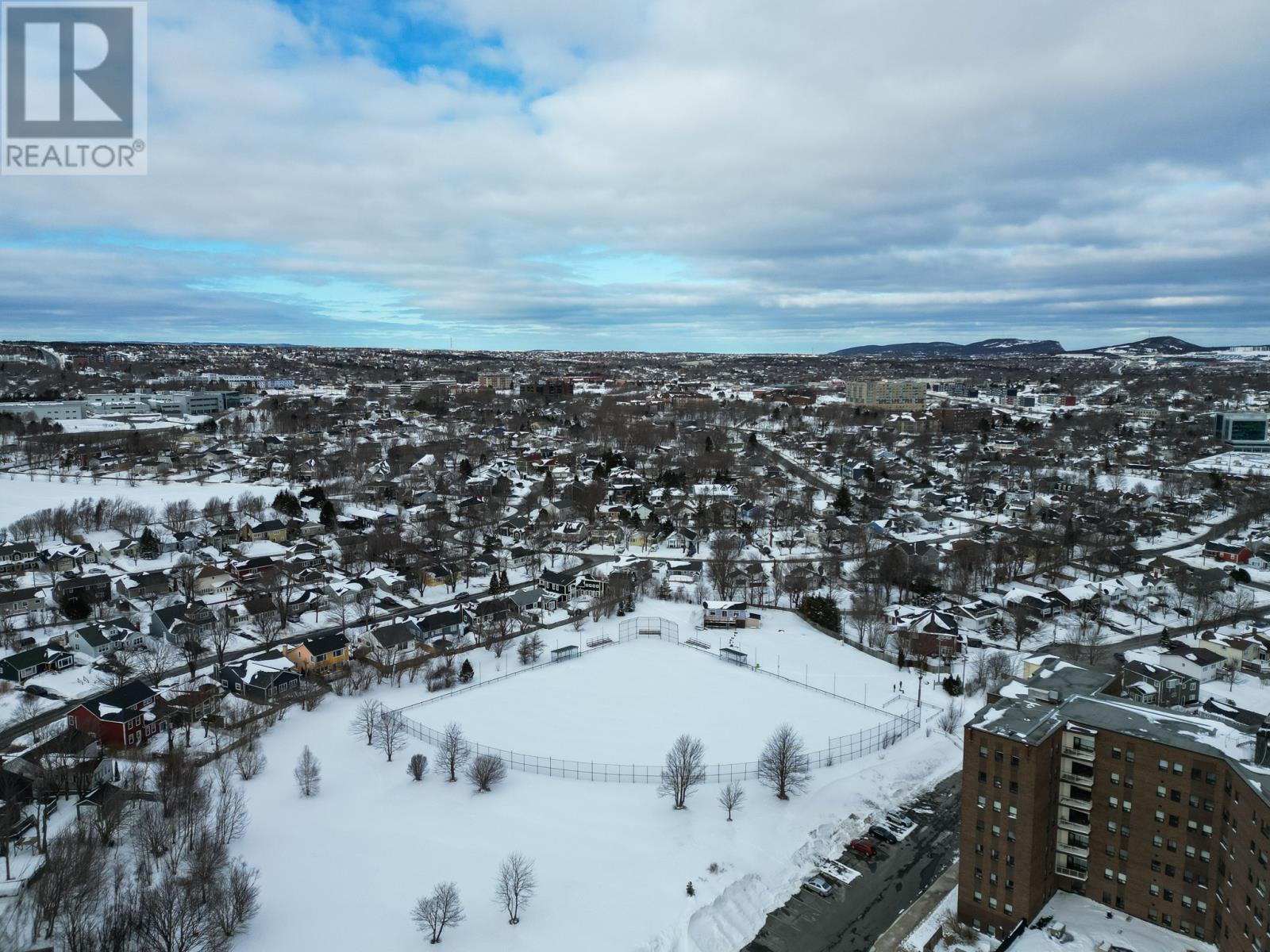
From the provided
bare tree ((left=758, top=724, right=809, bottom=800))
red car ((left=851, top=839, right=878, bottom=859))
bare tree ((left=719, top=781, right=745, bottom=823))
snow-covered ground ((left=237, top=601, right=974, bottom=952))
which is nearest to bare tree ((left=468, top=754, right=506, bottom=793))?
snow-covered ground ((left=237, top=601, right=974, bottom=952))

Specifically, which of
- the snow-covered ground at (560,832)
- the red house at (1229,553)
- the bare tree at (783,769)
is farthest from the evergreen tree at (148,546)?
the red house at (1229,553)

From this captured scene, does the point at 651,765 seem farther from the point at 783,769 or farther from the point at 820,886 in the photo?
the point at 820,886

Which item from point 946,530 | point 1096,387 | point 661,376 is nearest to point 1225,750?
point 946,530

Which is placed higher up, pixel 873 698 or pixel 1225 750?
pixel 1225 750

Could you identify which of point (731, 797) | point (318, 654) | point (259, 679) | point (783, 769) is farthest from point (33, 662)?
point (783, 769)

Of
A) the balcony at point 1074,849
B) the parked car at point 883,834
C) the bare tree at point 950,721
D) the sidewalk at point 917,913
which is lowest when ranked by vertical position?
the sidewalk at point 917,913

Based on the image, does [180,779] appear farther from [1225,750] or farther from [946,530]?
[946,530]

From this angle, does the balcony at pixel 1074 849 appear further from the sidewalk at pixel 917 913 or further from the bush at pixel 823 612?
the bush at pixel 823 612
